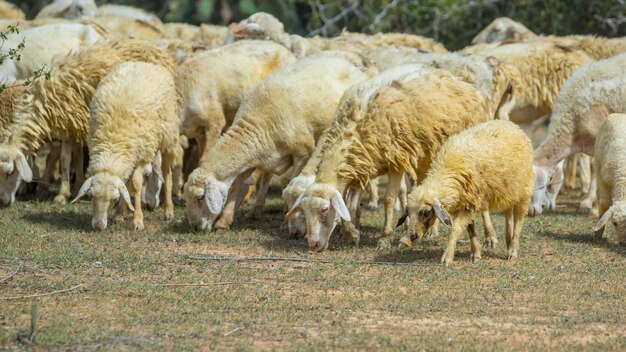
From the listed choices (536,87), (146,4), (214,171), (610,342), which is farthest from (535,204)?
(146,4)

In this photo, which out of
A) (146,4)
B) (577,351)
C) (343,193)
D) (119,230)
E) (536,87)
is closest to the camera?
(577,351)

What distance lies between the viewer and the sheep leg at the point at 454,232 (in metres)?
10.8

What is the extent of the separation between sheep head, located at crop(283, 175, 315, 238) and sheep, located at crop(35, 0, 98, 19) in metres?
10.7

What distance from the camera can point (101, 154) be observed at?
1285cm

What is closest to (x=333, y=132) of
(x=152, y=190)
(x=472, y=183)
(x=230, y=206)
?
(x=230, y=206)

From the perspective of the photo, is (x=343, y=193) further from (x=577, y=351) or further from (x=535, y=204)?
(x=577, y=351)

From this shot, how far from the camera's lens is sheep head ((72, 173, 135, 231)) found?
12.5 metres

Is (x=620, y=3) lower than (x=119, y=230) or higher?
higher

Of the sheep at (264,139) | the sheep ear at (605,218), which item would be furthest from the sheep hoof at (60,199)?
the sheep ear at (605,218)

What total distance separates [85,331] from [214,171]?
4.64 metres

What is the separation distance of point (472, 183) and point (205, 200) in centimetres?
328

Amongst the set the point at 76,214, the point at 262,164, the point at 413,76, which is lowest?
the point at 76,214

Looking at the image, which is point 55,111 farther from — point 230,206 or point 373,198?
point 373,198

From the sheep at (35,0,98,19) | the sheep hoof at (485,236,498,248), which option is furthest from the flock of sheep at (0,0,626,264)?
the sheep at (35,0,98,19)
